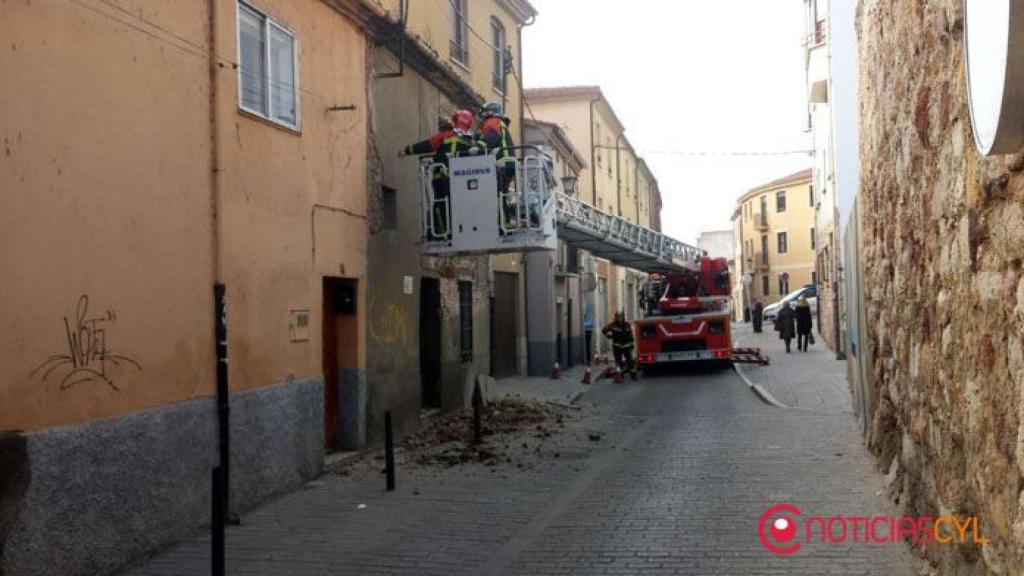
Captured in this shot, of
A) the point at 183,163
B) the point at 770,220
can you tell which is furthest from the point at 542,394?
the point at 770,220

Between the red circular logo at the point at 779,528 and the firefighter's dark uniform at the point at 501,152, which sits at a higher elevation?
the firefighter's dark uniform at the point at 501,152

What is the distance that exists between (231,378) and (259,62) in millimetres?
3068

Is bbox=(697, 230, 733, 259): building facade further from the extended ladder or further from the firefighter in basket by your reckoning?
the firefighter in basket

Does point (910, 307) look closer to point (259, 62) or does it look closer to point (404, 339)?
point (259, 62)

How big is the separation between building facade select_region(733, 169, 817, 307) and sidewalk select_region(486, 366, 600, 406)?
4598cm

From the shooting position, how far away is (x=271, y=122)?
29.2 feet

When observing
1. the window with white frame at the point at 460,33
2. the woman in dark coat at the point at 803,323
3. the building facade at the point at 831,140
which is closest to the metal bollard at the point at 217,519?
the window with white frame at the point at 460,33

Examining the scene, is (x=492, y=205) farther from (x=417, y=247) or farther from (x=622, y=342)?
(x=622, y=342)

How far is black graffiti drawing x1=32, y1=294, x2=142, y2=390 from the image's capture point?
5.95 m

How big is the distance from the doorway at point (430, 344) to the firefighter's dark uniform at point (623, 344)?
8.66 metres

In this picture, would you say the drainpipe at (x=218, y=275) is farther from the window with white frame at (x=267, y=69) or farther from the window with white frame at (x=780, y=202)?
the window with white frame at (x=780, y=202)

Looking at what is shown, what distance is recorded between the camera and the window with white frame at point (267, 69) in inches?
341

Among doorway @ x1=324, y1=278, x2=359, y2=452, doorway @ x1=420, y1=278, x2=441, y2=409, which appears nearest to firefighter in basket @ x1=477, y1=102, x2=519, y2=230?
doorway @ x1=324, y1=278, x2=359, y2=452

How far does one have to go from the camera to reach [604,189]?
35312 mm
